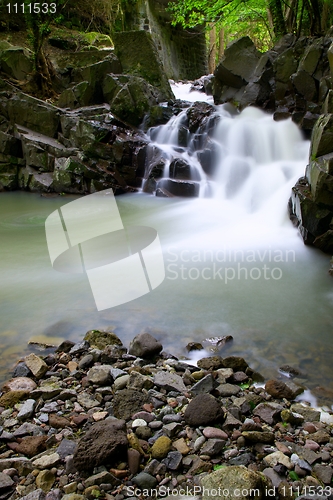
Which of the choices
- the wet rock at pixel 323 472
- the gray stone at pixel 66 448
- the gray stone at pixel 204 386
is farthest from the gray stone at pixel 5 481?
the wet rock at pixel 323 472

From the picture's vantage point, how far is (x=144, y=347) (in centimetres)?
308

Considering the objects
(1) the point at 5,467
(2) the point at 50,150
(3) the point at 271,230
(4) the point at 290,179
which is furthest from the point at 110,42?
(1) the point at 5,467

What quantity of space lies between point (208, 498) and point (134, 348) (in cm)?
157

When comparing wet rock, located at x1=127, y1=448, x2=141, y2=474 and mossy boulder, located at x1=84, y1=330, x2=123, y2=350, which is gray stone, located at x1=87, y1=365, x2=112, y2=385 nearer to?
mossy boulder, located at x1=84, y1=330, x2=123, y2=350

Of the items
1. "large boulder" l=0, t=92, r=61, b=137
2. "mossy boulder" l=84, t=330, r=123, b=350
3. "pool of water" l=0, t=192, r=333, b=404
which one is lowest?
"pool of water" l=0, t=192, r=333, b=404

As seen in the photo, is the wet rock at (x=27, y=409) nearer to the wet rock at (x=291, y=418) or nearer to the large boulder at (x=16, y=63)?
the wet rock at (x=291, y=418)

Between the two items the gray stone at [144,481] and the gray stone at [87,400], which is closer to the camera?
the gray stone at [144,481]

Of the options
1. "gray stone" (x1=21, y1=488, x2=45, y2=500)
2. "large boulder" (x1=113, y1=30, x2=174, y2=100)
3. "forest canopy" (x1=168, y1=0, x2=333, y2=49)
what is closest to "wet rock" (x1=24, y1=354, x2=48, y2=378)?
"gray stone" (x1=21, y1=488, x2=45, y2=500)

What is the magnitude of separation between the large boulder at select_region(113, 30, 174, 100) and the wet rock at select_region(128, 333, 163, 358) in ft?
43.6

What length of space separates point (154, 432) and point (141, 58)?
15.4 metres

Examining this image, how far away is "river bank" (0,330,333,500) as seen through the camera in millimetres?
1768

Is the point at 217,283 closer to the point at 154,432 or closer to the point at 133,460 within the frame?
the point at 154,432

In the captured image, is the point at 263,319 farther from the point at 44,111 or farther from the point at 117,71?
the point at 117,71

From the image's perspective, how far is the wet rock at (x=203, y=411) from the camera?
7.24 ft
